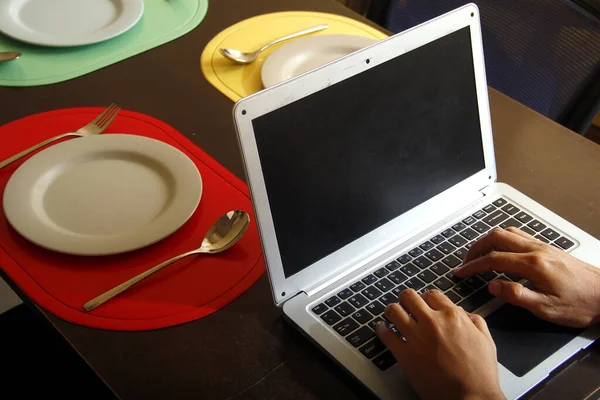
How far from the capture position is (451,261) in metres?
0.82

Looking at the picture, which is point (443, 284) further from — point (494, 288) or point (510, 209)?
point (510, 209)

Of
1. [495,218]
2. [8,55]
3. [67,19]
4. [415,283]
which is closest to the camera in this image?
[415,283]

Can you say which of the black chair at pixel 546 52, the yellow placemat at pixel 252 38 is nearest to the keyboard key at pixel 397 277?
the yellow placemat at pixel 252 38

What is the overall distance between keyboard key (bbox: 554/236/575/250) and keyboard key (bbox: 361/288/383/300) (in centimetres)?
28

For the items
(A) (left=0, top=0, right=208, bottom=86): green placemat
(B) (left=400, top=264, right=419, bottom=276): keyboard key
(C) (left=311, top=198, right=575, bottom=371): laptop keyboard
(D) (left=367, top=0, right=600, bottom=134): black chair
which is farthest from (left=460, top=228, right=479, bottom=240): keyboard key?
(A) (left=0, top=0, right=208, bottom=86): green placemat

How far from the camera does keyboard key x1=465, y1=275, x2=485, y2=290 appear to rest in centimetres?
80

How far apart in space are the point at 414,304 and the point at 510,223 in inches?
9.8

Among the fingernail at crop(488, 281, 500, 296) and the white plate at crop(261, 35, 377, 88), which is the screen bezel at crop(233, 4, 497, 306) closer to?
the fingernail at crop(488, 281, 500, 296)

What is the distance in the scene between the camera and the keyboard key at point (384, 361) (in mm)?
689

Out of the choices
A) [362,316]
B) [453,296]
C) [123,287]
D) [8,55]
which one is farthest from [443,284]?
[8,55]

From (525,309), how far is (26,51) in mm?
900

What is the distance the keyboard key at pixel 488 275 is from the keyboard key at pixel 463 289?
3cm

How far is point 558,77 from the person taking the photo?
123 cm

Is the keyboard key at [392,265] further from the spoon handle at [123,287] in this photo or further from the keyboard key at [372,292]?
the spoon handle at [123,287]
